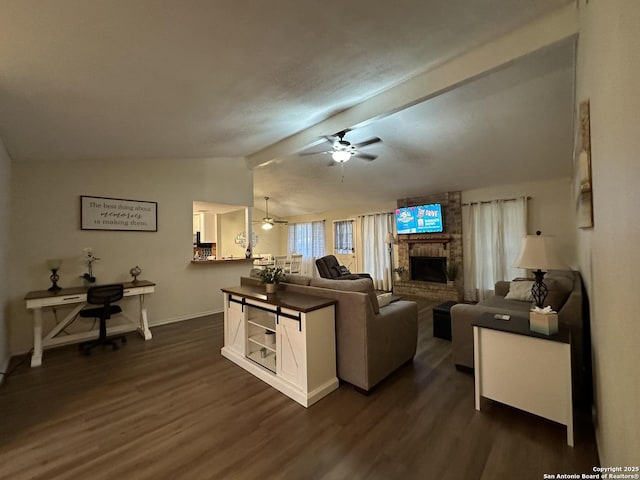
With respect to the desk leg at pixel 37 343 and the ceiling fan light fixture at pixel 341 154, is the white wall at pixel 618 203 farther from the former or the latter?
the desk leg at pixel 37 343

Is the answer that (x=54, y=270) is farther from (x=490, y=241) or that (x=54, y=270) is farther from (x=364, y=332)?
(x=490, y=241)

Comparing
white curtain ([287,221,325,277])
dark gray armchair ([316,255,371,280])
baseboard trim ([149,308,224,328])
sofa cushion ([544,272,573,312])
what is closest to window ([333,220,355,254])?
white curtain ([287,221,325,277])

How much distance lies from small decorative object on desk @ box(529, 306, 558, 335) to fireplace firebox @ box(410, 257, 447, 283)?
14.0 feet

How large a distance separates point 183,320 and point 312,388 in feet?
10.8

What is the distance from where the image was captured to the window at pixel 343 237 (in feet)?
26.6

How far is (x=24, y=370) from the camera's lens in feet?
9.30

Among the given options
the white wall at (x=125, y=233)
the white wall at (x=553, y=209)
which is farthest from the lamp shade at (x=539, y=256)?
the white wall at (x=125, y=233)

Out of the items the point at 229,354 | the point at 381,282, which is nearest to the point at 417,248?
the point at 381,282

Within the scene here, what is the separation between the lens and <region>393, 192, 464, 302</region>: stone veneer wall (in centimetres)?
577

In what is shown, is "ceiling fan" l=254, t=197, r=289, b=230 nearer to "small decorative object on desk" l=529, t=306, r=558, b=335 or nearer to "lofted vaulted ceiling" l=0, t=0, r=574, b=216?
"lofted vaulted ceiling" l=0, t=0, r=574, b=216

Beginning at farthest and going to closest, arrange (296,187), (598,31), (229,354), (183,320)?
(296,187) < (183,320) < (229,354) < (598,31)

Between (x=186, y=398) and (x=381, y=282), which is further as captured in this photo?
(x=381, y=282)

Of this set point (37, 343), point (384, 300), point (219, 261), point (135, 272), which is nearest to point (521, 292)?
point (384, 300)

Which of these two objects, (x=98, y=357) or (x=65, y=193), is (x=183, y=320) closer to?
(x=98, y=357)
